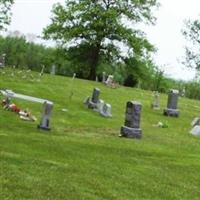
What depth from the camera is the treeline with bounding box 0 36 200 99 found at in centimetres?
5953

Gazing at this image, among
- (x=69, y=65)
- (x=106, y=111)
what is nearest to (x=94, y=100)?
(x=106, y=111)

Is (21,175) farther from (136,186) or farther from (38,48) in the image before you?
(38,48)

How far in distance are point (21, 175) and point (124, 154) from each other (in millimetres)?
5586

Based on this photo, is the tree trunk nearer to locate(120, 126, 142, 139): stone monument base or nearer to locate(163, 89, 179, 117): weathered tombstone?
locate(163, 89, 179, 117): weathered tombstone

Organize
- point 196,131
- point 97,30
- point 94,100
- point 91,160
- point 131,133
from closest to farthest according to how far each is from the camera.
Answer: point 91,160 < point 131,133 < point 196,131 < point 94,100 < point 97,30

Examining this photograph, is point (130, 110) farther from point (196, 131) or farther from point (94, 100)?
point (94, 100)

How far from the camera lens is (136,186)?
12.7 metres

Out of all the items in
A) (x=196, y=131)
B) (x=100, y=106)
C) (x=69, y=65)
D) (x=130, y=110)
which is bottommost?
(x=196, y=131)

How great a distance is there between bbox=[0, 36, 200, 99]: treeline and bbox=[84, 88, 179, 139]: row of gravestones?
83.4 ft

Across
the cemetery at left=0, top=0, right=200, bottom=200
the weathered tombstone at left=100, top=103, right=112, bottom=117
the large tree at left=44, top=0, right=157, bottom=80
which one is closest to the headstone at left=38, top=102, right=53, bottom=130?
the cemetery at left=0, top=0, right=200, bottom=200

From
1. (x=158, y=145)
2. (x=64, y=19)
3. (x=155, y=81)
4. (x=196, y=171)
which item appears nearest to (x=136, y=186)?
(x=196, y=171)

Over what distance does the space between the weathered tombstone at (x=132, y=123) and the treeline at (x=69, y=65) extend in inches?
1447

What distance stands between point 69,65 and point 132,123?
44.6m

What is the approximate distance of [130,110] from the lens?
22.1 meters
